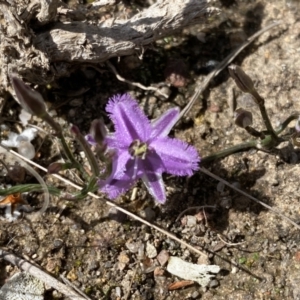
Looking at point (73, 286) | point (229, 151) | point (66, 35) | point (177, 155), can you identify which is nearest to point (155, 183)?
point (177, 155)

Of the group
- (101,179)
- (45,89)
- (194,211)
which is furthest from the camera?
(45,89)

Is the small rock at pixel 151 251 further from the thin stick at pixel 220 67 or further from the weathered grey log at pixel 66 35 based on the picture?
the weathered grey log at pixel 66 35

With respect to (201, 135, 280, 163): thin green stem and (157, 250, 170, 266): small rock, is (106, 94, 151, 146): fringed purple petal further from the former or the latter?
(157, 250, 170, 266): small rock

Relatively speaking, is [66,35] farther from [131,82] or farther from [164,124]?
[164,124]

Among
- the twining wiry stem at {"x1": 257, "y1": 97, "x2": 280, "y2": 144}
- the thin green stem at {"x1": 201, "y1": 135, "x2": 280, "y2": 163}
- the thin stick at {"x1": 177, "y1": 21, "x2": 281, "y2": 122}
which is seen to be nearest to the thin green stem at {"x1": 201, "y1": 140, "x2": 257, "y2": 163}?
the thin green stem at {"x1": 201, "y1": 135, "x2": 280, "y2": 163}

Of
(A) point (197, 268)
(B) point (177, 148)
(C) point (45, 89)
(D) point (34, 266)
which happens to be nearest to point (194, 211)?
(A) point (197, 268)

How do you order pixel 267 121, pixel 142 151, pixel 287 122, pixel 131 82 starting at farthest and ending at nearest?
1. pixel 131 82
2. pixel 287 122
3. pixel 267 121
4. pixel 142 151

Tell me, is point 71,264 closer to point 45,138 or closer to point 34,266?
point 34,266
